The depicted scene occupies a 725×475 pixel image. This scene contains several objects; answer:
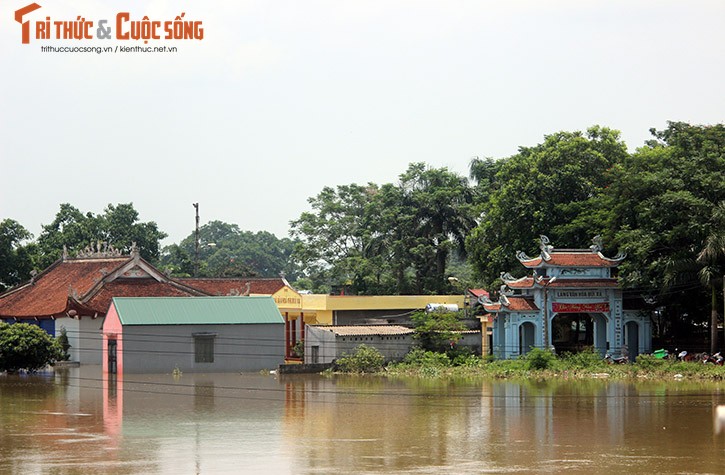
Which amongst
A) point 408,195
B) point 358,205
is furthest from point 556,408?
point 358,205

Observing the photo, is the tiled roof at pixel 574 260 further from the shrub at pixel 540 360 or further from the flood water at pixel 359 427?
the flood water at pixel 359 427

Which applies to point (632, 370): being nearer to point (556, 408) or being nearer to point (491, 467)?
point (556, 408)

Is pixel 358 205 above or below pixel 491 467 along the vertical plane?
above

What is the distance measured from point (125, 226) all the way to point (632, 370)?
48.9m

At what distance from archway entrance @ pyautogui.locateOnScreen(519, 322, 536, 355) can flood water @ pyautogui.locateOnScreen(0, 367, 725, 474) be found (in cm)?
636

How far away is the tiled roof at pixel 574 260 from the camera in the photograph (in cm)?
4666

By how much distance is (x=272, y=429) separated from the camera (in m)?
29.6

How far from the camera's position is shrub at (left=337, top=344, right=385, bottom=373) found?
154 feet

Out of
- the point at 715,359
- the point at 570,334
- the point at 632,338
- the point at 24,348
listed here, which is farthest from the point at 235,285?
the point at 715,359

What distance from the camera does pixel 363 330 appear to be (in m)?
48.4

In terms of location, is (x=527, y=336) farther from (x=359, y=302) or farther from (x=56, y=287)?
A: (x=56, y=287)

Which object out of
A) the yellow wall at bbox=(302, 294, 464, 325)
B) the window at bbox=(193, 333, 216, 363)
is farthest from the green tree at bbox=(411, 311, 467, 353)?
the window at bbox=(193, 333, 216, 363)

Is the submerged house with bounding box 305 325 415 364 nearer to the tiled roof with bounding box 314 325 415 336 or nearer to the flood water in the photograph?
the tiled roof with bounding box 314 325 415 336

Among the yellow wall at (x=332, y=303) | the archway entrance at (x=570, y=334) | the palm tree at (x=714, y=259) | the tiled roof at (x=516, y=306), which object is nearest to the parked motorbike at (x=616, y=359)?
the archway entrance at (x=570, y=334)
